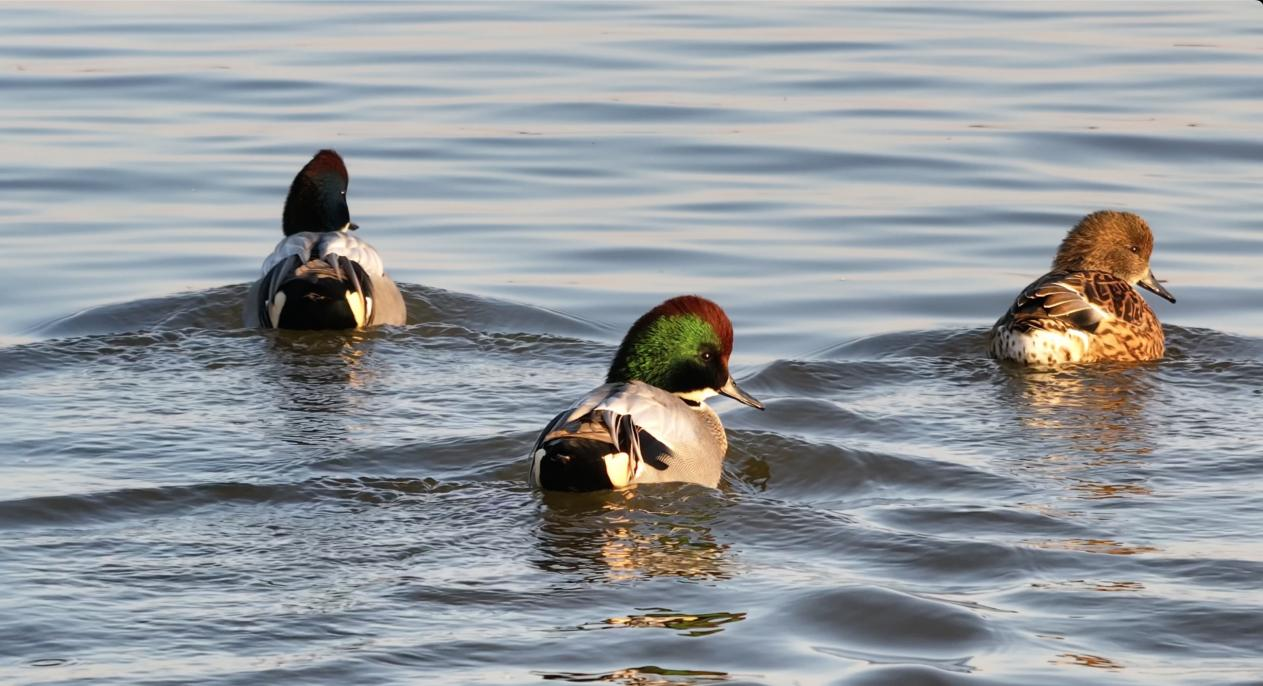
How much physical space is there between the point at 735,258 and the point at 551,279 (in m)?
1.20

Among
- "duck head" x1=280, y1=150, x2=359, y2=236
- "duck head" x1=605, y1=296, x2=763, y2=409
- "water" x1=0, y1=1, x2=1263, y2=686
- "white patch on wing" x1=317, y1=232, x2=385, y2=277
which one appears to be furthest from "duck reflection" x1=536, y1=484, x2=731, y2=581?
"duck head" x1=280, y1=150, x2=359, y2=236

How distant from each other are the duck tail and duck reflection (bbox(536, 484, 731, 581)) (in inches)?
129

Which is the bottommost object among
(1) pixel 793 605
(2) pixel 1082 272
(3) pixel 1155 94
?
(1) pixel 793 605

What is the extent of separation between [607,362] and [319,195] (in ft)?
8.95

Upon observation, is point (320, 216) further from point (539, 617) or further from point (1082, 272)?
point (539, 617)

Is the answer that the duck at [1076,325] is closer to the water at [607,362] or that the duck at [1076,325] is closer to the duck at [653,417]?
the water at [607,362]

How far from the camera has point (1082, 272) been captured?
35.1 feet

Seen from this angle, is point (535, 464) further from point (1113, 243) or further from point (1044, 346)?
point (1113, 243)

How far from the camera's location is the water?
6.17m

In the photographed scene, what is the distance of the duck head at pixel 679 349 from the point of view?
8.30 meters

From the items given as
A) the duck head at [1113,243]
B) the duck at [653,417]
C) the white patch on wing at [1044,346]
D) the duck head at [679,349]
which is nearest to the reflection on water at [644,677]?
the duck at [653,417]

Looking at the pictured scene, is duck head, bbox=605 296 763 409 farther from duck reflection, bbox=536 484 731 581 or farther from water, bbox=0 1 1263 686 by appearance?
duck reflection, bbox=536 484 731 581

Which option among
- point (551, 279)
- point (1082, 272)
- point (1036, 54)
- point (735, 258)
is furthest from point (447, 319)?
point (1036, 54)

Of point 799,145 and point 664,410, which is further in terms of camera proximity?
point 799,145
